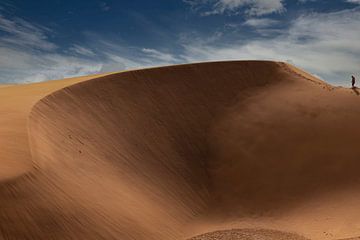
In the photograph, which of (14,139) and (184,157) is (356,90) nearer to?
(184,157)

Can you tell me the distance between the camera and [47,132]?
37.8ft

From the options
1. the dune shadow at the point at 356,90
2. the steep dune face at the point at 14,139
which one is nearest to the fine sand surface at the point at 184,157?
the steep dune face at the point at 14,139

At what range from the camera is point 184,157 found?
51.2 ft

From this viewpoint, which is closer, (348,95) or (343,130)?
(343,130)

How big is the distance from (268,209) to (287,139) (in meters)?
4.04

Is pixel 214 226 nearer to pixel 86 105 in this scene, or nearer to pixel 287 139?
pixel 287 139

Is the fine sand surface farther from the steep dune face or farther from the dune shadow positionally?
the dune shadow

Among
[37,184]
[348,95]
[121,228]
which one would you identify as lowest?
[121,228]

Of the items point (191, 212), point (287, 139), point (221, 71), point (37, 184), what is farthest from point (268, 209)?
point (221, 71)

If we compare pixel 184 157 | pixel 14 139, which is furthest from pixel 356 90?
pixel 14 139

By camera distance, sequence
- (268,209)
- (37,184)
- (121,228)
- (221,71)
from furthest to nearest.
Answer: (221,71), (268,209), (121,228), (37,184)

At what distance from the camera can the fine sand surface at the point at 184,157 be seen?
372 inches

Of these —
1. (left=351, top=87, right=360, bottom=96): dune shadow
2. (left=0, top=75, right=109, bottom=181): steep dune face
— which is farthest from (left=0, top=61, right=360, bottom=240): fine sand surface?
(left=351, top=87, right=360, bottom=96): dune shadow

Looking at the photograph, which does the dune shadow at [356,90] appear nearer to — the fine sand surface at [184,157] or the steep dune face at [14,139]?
the fine sand surface at [184,157]
